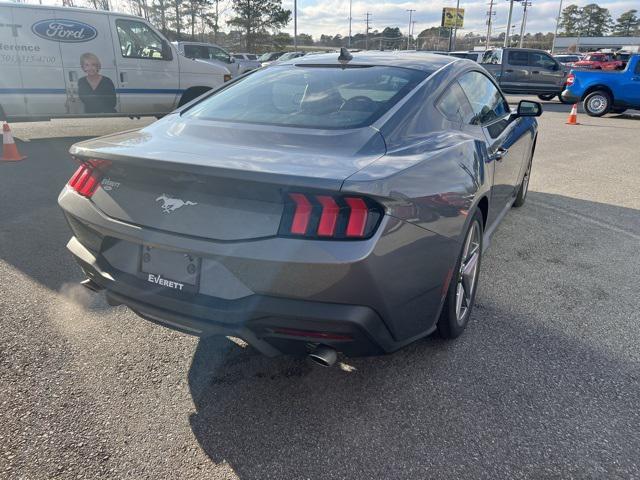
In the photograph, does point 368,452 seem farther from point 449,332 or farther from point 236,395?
point 449,332

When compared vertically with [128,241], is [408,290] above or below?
below

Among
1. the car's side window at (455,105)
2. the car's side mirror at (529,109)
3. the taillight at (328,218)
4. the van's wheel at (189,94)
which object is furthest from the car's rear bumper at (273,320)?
the van's wheel at (189,94)

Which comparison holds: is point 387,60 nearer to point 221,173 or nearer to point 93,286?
point 221,173

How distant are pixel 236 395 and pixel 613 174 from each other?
23.7 feet

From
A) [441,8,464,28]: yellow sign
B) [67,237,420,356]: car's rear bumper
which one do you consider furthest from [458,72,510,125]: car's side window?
[441,8,464,28]: yellow sign

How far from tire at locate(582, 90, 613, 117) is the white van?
38.6 ft

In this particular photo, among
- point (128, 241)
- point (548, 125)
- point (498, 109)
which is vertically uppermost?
point (498, 109)

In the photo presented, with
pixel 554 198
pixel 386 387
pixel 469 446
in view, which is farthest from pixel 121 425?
pixel 554 198

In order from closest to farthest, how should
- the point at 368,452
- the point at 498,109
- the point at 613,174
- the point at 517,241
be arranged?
the point at 368,452 → the point at 498,109 → the point at 517,241 → the point at 613,174

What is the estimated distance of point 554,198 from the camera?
239 inches

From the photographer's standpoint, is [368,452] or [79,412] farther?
[79,412]

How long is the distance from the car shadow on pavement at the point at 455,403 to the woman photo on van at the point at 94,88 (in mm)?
7580

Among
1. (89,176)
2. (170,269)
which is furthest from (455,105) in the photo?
(89,176)

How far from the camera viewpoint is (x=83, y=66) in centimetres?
865
